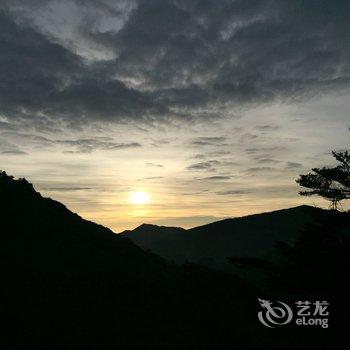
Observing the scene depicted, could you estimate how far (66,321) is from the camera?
85.9 feet

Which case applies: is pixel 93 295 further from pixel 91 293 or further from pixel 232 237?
pixel 232 237

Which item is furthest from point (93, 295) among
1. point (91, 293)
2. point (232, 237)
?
point (232, 237)

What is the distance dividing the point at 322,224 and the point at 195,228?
15264 cm

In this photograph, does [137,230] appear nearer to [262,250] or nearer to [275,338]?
[262,250]

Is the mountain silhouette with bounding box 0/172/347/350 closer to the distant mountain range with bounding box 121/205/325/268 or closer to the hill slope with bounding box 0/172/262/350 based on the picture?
the hill slope with bounding box 0/172/262/350

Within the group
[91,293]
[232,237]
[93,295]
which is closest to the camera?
[93,295]

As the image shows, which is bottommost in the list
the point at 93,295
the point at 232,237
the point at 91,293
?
the point at 93,295

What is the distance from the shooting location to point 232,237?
5290 inches

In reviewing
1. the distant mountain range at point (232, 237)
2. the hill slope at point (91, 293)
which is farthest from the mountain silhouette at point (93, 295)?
the distant mountain range at point (232, 237)

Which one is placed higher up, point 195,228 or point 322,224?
point 195,228

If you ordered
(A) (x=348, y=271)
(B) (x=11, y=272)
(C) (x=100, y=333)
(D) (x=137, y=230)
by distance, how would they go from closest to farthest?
(A) (x=348, y=271) < (C) (x=100, y=333) < (B) (x=11, y=272) < (D) (x=137, y=230)

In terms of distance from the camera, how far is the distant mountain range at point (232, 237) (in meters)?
124

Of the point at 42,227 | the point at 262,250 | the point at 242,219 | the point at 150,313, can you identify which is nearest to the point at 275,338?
the point at 150,313

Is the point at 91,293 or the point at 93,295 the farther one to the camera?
the point at 91,293
